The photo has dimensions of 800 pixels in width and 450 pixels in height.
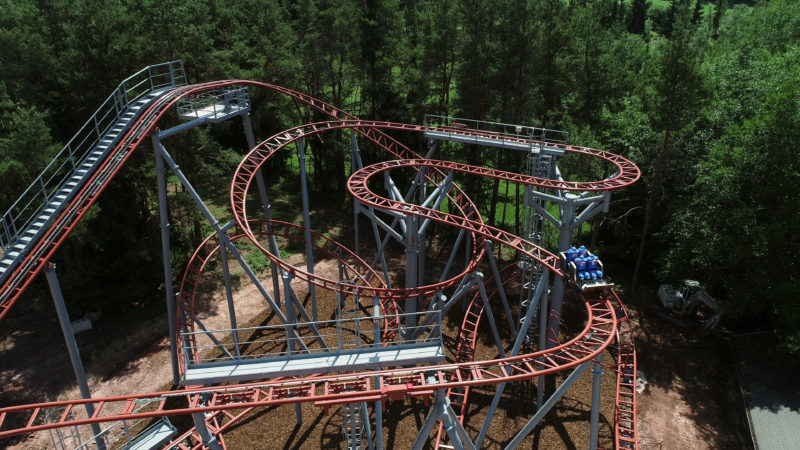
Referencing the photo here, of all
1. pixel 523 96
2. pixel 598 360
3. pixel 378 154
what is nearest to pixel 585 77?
pixel 523 96

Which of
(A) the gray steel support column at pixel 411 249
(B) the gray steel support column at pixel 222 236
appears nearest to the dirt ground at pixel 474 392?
(B) the gray steel support column at pixel 222 236

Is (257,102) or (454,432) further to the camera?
(257,102)

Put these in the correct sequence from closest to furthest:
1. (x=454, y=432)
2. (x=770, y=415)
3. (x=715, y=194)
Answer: (x=454, y=432)
(x=770, y=415)
(x=715, y=194)

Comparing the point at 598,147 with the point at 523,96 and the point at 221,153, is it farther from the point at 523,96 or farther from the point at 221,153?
the point at 221,153

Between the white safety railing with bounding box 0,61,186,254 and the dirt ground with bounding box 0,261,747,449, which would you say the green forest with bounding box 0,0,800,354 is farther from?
the dirt ground with bounding box 0,261,747,449

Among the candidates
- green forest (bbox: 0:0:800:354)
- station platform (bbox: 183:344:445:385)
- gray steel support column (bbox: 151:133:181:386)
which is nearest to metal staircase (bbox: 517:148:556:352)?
green forest (bbox: 0:0:800:354)

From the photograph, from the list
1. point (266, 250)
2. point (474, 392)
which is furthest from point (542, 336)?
point (266, 250)
